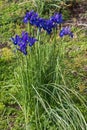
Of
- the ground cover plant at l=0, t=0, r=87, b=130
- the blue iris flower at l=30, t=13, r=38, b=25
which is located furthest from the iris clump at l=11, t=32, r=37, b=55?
the blue iris flower at l=30, t=13, r=38, b=25

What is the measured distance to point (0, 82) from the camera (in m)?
3.92

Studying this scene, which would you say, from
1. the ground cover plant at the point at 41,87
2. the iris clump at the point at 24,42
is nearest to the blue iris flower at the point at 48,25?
the ground cover plant at the point at 41,87

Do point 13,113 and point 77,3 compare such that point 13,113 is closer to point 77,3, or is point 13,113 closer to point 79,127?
point 79,127

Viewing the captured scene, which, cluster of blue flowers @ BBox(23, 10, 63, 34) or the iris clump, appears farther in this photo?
cluster of blue flowers @ BBox(23, 10, 63, 34)

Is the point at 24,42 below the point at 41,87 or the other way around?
the other way around

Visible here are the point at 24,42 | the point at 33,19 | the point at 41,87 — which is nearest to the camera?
the point at 24,42

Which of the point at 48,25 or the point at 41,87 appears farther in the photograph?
the point at 41,87

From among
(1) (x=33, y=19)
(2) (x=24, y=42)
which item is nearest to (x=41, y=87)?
(2) (x=24, y=42)

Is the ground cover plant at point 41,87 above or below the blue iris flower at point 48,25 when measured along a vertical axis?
below

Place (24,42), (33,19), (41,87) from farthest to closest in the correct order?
(41,87) → (33,19) → (24,42)

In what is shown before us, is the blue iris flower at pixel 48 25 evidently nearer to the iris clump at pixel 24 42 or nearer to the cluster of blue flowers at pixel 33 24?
the cluster of blue flowers at pixel 33 24

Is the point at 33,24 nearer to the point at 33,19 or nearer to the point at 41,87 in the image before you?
the point at 33,19

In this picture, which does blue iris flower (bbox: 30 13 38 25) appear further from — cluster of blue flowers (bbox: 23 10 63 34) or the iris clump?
the iris clump

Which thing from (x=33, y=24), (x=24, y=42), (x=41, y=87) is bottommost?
(x=41, y=87)
